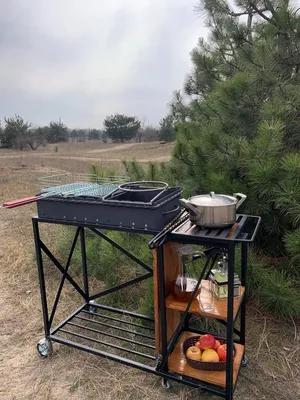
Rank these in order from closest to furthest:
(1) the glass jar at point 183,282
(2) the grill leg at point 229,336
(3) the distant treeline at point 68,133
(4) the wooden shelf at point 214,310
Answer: (2) the grill leg at point 229,336 → (4) the wooden shelf at point 214,310 → (1) the glass jar at point 183,282 → (3) the distant treeline at point 68,133

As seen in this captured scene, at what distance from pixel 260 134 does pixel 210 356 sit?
1.23 metres

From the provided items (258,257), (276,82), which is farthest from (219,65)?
(258,257)

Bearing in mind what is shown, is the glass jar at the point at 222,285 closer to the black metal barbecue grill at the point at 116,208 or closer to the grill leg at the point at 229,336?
the grill leg at the point at 229,336

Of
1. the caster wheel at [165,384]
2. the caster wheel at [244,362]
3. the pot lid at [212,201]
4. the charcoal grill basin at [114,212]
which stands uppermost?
the pot lid at [212,201]

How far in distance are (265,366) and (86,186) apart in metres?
1.33

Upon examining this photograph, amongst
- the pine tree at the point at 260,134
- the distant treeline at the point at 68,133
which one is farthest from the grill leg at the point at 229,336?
the distant treeline at the point at 68,133

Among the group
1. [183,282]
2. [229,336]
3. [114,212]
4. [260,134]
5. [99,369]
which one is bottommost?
[99,369]

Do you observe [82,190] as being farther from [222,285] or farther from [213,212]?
[222,285]

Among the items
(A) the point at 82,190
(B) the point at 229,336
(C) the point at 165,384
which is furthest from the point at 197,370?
(A) the point at 82,190

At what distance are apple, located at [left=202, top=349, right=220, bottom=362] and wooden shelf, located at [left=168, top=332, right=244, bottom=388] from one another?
0.05 metres

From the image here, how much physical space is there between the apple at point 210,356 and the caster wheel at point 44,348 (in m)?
0.87

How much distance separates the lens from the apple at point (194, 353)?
1.41m

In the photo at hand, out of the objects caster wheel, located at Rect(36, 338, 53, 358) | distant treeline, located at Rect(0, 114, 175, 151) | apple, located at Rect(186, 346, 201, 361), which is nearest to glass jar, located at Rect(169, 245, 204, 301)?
apple, located at Rect(186, 346, 201, 361)

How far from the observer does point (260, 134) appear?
181 centimetres
